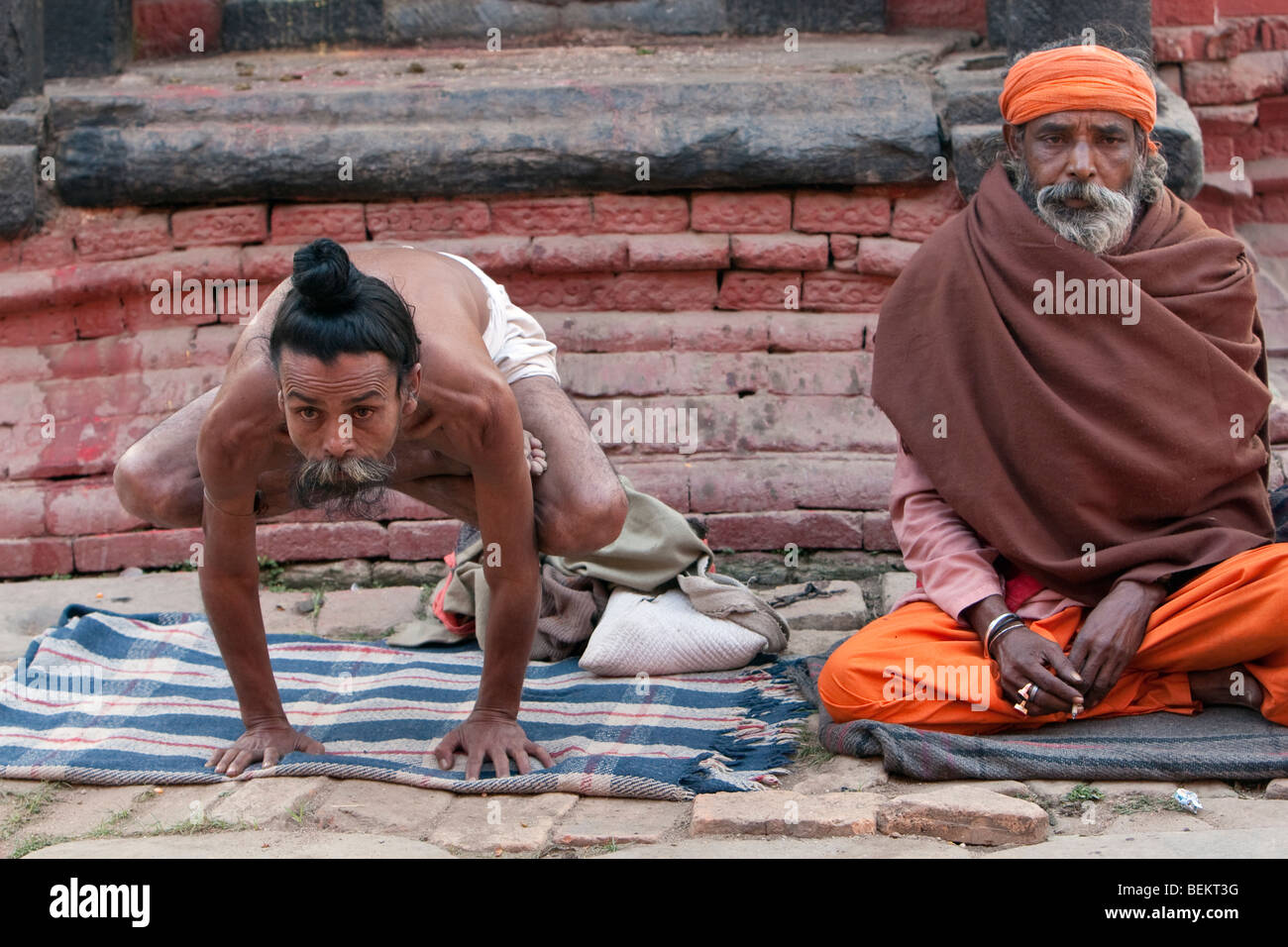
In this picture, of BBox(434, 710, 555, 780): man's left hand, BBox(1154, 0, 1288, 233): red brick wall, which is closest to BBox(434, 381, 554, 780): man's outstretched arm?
BBox(434, 710, 555, 780): man's left hand

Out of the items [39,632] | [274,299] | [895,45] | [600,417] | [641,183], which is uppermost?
[895,45]

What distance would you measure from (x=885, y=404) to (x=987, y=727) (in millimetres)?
888

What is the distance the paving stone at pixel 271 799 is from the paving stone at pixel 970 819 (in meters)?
1.24

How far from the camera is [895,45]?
5961mm

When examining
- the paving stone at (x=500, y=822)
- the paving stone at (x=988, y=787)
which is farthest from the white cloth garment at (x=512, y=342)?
the paving stone at (x=988, y=787)

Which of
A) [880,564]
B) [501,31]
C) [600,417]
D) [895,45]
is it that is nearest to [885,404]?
[880,564]

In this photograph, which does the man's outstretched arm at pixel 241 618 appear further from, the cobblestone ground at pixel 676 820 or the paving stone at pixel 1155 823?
the paving stone at pixel 1155 823

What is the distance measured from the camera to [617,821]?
3.14m

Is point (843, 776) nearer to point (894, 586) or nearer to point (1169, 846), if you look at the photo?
point (1169, 846)

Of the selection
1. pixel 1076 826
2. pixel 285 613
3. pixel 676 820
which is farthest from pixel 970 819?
pixel 285 613

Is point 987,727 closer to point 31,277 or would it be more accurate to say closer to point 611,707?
point 611,707

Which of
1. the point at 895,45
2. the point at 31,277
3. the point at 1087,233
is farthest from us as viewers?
the point at 895,45

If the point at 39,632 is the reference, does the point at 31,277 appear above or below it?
above

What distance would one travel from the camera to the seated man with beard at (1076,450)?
3.45 m
